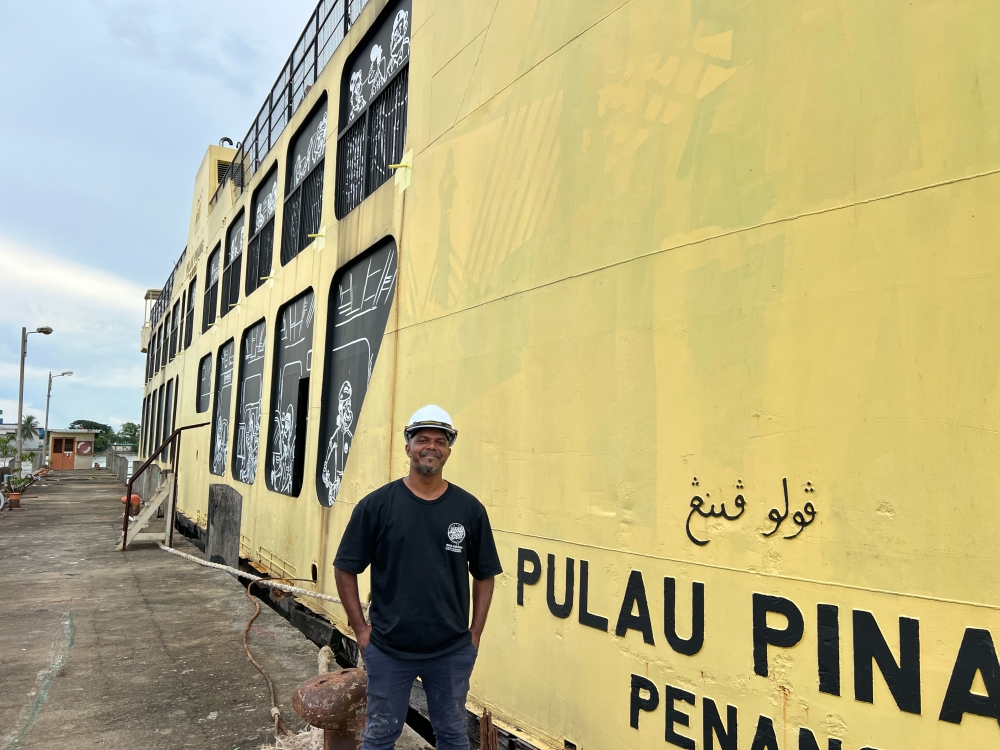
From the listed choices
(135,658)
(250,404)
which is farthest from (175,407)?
(135,658)

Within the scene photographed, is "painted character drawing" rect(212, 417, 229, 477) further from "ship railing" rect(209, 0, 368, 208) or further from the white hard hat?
the white hard hat

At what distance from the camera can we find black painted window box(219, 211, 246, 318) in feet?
47.2

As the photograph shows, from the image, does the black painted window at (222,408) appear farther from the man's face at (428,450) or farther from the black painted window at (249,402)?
the man's face at (428,450)

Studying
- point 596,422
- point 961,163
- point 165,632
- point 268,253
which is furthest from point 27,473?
point 961,163

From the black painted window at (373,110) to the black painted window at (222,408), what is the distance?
6.89 m

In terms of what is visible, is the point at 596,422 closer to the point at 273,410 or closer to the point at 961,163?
the point at 961,163

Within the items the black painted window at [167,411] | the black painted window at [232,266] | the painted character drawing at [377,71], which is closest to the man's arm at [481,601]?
the painted character drawing at [377,71]

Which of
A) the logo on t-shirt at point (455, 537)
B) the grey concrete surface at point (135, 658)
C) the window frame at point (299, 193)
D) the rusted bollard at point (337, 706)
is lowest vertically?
the grey concrete surface at point (135, 658)

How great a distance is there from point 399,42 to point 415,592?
5986mm

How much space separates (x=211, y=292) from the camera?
17.5 metres

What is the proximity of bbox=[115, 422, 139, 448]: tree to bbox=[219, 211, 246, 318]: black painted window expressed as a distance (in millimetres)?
89050

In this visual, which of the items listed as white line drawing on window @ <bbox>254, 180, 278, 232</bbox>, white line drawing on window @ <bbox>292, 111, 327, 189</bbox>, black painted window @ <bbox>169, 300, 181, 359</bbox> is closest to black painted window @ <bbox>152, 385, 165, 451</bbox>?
black painted window @ <bbox>169, 300, 181, 359</bbox>

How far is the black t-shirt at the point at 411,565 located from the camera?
8.64ft

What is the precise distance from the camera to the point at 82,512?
1880 cm
